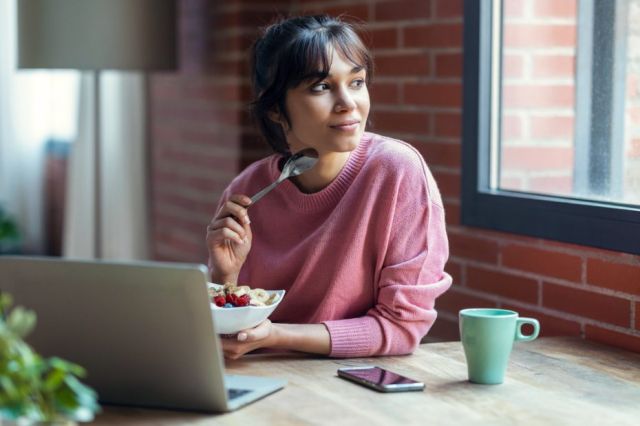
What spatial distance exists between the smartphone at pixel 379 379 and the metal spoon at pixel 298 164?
1.59 feet

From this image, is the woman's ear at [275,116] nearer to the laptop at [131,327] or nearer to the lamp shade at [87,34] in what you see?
the laptop at [131,327]

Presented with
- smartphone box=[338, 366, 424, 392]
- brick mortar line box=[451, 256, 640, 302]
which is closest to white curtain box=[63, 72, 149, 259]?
brick mortar line box=[451, 256, 640, 302]

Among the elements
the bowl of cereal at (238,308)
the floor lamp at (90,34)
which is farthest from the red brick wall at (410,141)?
the bowl of cereal at (238,308)

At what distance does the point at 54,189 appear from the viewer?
4941 mm

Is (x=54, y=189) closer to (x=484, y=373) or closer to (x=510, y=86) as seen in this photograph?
(x=510, y=86)

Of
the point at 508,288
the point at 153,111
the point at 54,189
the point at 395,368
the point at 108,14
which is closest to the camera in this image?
the point at 395,368

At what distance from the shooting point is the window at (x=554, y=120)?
6.43 ft

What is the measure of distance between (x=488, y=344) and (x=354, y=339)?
286mm

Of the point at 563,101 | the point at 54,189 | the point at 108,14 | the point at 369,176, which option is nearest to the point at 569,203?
the point at 563,101

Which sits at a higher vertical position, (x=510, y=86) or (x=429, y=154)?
(x=510, y=86)

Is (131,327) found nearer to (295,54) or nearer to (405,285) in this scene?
(405,285)

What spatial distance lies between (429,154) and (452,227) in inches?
7.4

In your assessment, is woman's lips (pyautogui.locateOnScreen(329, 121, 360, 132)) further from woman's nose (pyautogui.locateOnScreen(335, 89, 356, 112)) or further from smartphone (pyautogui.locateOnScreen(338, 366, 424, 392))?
smartphone (pyautogui.locateOnScreen(338, 366, 424, 392))

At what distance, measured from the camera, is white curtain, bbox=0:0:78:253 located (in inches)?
184
